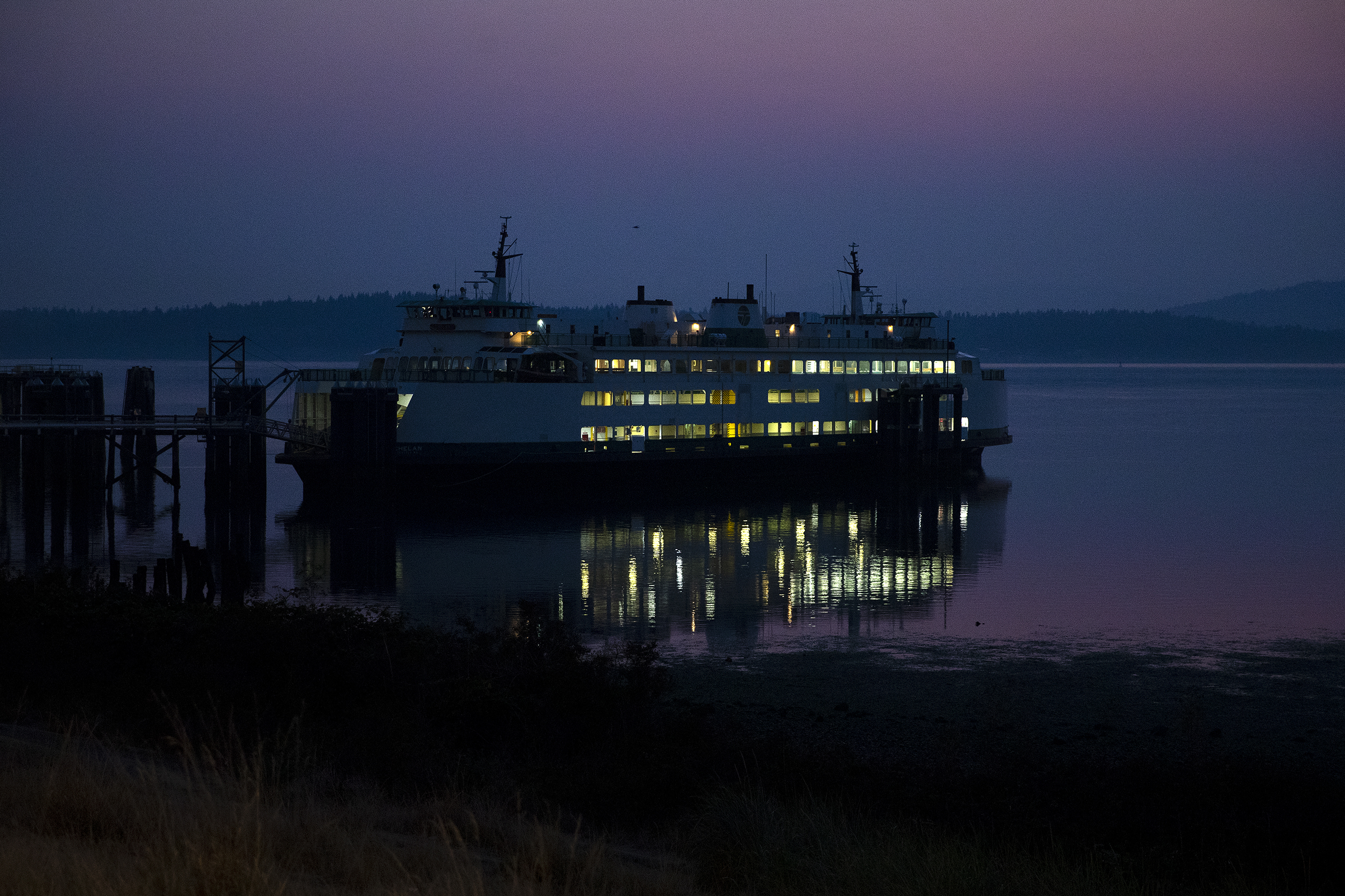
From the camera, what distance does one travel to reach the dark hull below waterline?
51.1 meters

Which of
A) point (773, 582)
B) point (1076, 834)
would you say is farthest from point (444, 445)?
point (1076, 834)

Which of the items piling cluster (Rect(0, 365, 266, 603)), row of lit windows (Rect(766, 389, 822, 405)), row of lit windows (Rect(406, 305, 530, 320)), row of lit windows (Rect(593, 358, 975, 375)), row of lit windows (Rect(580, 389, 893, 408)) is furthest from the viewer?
row of lit windows (Rect(766, 389, 822, 405))

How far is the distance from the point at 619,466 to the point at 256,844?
154 ft

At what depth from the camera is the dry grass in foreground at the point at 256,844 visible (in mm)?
7555

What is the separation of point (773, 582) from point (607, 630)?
808 centimetres

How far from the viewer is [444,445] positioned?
5141 cm

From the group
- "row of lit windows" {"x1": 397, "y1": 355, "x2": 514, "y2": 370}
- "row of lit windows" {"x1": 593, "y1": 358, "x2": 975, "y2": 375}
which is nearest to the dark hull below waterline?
"row of lit windows" {"x1": 593, "y1": 358, "x2": 975, "y2": 375}

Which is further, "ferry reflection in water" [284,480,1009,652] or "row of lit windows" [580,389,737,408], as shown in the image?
"row of lit windows" [580,389,737,408]

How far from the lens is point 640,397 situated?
5578 centimetres

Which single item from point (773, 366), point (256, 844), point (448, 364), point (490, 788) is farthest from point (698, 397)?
point (256, 844)

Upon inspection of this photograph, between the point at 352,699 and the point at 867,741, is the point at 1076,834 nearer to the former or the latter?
the point at 867,741

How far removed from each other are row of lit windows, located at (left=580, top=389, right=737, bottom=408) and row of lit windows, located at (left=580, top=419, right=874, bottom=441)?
40.5 inches

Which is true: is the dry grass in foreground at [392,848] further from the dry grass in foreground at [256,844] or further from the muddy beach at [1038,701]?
the muddy beach at [1038,701]

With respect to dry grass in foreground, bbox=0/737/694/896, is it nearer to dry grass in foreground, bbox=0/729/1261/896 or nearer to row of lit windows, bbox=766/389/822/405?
dry grass in foreground, bbox=0/729/1261/896
